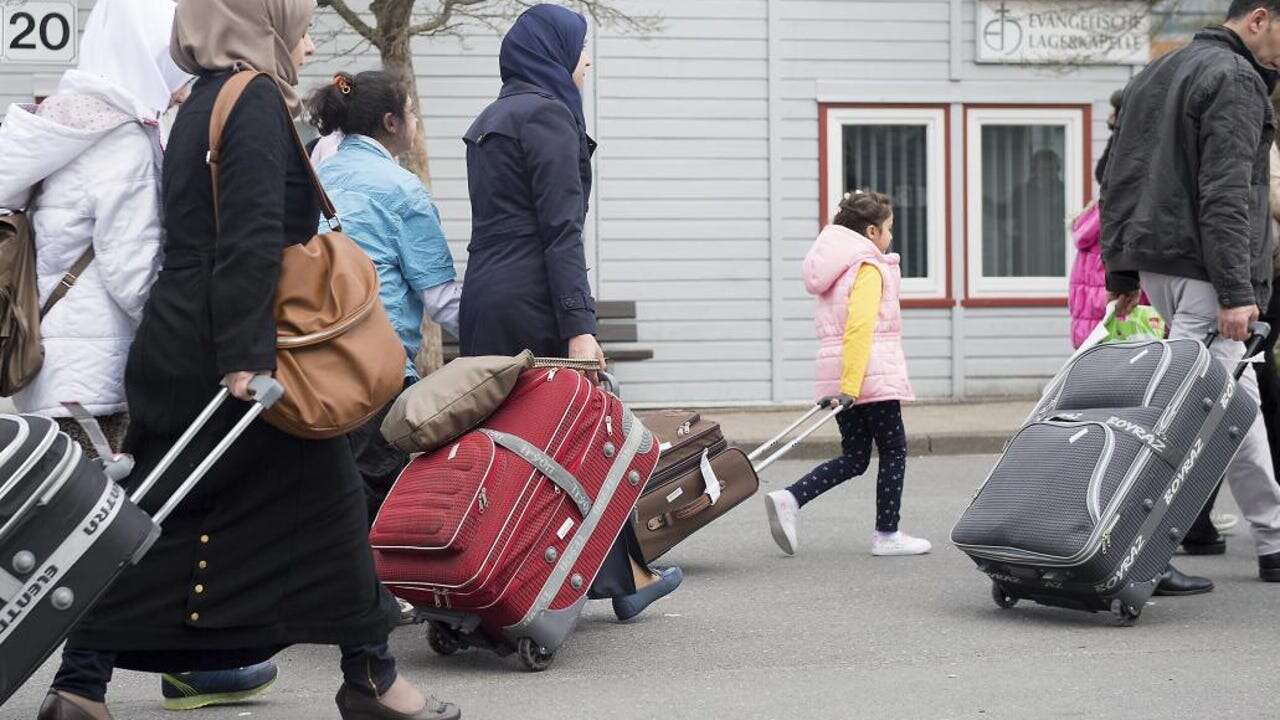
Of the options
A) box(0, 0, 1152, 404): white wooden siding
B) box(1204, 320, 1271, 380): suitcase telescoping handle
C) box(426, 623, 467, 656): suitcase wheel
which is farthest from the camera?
box(0, 0, 1152, 404): white wooden siding

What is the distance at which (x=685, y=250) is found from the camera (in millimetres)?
16344

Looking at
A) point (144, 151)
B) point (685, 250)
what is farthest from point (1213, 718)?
point (685, 250)

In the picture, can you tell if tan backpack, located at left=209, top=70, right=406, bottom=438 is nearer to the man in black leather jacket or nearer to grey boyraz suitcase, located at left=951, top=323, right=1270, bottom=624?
grey boyraz suitcase, located at left=951, top=323, right=1270, bottom=624

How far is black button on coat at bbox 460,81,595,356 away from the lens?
613 centimetres

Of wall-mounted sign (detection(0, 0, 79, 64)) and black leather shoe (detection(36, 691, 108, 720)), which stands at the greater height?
wall-mounted sign (detection(0, 0, 79, 64))

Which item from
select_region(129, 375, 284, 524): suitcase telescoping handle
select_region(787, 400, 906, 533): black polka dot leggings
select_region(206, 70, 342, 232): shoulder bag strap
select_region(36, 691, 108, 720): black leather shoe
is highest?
select_region(206, 70, 342, 232): shoulder bag strap

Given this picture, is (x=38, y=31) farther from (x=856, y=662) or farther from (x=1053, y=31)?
(x=856, y=662)

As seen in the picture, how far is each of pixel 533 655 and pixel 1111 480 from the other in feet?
6.19

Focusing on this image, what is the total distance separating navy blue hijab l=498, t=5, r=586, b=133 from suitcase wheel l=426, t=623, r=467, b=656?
168 cm

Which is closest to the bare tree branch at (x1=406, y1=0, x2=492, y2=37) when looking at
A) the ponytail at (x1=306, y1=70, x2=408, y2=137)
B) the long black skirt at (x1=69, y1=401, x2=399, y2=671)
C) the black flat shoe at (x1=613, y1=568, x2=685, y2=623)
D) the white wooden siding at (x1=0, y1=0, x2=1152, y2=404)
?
the white wooden siding at (x1=0, y1=0, x2=1152, y2=404)

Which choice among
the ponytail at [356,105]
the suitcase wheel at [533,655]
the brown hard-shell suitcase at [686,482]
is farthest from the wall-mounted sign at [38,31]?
the suitcase wheel at [533,655]

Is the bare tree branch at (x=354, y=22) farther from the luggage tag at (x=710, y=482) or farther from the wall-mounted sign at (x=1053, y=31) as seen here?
the luggage tag at (x=710, y=482)

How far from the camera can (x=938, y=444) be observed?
44.0 feet

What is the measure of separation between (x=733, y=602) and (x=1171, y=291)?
6.40ft
